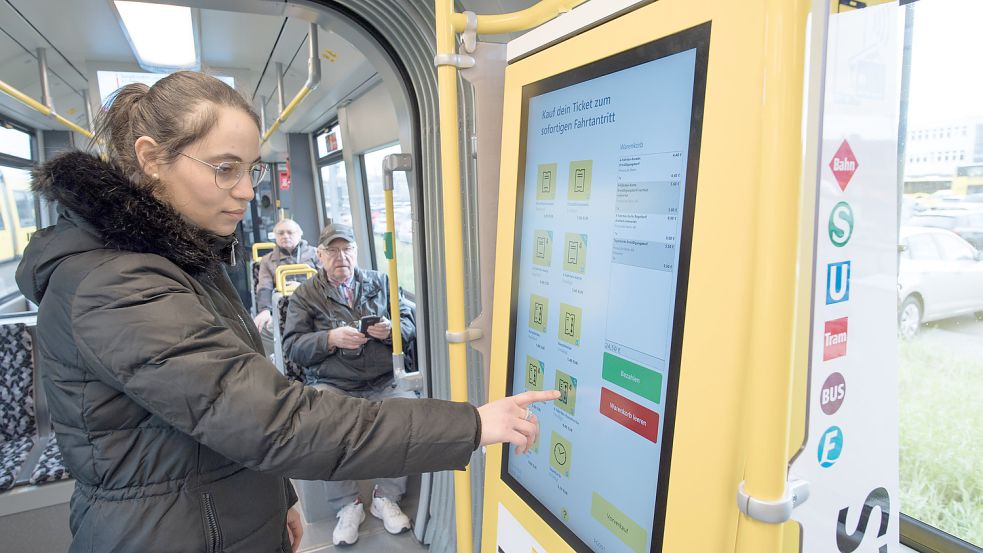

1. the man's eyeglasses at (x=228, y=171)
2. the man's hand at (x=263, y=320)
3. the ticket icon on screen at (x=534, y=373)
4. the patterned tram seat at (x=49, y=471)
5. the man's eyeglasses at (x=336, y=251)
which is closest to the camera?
the man's eyeglasses at (x=228, y=171)

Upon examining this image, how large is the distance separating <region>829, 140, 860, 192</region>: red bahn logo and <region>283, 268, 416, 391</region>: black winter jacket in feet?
9.14

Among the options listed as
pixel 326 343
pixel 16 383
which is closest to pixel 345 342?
pixel 326 343

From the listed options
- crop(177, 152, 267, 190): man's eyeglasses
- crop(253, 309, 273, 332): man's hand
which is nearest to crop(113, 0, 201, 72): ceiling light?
crop(253, 309, 273, 332): man's hand

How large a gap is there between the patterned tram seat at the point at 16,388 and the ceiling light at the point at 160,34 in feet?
6.73

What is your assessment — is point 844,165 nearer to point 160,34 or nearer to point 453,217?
point 453,217

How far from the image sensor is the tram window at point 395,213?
18.9 ft

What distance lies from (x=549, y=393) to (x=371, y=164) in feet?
20.3

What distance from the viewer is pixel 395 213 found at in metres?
5.97

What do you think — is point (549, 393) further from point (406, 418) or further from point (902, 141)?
point (902, 141)

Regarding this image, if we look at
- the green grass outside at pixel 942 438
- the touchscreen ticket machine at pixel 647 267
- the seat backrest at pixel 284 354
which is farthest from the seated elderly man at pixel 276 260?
the green grass outside at pixel 942 438

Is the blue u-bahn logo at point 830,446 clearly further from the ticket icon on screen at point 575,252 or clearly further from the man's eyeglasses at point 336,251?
the man's eyeglasses at point 336,251

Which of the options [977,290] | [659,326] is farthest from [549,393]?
[977,290]

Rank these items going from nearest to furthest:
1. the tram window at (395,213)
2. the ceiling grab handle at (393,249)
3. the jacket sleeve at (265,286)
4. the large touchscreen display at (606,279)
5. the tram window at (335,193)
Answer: the large touchscreen display at (606,279) → the ceiling grab handle at (393,249) → the tram window at (395,213) → the jacket sleeve at (265,286) → the tram window at (335,193)

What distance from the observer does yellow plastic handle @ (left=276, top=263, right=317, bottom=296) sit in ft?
18.6
